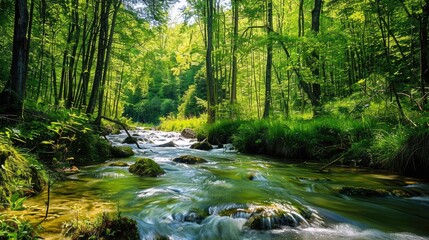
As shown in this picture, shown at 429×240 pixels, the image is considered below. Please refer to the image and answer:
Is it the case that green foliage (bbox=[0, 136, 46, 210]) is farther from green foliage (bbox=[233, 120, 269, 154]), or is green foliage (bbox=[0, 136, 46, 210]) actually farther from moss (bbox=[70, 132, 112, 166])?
green foliage (bbox=[233, 120, 269, 154])

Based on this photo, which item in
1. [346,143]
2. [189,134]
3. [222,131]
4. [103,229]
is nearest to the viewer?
[103,229]

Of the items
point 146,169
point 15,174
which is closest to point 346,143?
point 146,169

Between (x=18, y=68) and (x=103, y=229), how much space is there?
3.22 m

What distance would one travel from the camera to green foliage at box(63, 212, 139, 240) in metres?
2.48

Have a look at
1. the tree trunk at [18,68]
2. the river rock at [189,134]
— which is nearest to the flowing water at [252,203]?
the tree trunk at [18,68]

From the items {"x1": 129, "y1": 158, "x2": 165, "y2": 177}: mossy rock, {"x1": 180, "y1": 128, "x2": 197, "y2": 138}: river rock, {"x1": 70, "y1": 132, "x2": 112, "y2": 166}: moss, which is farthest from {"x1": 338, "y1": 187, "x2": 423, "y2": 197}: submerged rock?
{"x1": 180, "y1": 128, "x2": 197, "y2": 138}: river rock

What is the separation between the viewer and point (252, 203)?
393cm

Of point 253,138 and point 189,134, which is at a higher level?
point 189,134

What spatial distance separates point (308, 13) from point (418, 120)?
1414 cm

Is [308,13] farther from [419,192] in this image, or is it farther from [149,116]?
[149,116]

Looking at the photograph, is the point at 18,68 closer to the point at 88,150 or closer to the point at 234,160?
the point at 88,150

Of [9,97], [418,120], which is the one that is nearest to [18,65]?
[9,97]

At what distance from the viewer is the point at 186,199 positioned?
4332 mm

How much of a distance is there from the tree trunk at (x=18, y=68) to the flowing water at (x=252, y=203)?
4.52ft
